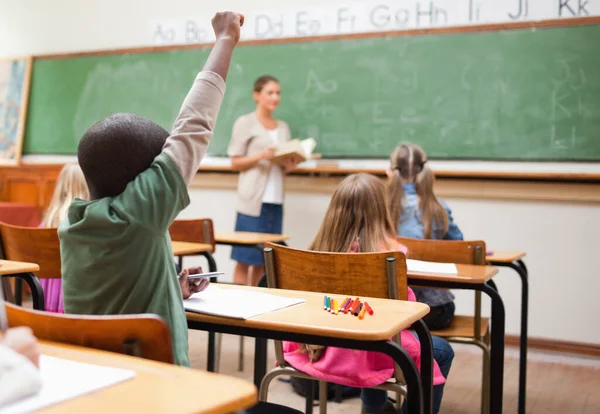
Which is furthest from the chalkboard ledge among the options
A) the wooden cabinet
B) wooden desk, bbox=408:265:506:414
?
wooden desk, bbox=408:265:506:414

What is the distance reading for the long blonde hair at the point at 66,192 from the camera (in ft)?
10.2

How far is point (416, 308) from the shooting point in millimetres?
1614

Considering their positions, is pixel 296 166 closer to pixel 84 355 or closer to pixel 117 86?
pixel 117 86

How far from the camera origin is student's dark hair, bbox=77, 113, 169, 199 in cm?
135

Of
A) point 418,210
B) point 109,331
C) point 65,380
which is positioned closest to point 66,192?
point 418,210

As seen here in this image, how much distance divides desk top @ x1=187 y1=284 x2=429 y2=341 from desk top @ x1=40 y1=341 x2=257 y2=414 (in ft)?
1.48

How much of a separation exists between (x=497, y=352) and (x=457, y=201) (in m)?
2.43

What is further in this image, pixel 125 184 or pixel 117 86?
pixel 117 86

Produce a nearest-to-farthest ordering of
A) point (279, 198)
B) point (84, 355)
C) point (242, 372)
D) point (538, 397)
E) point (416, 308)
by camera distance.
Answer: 1. point (84, 355)
2. point (416, 308)
3. point (538, 397)
4. point (242, 372)
5. point (279, 198)

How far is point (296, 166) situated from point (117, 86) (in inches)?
75.7

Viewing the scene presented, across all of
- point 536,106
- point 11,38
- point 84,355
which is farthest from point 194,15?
point 84,355

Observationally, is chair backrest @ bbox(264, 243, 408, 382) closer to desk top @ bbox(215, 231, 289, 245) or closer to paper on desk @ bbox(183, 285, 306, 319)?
paper on desk @ bbox(183, 285, 306, 319)

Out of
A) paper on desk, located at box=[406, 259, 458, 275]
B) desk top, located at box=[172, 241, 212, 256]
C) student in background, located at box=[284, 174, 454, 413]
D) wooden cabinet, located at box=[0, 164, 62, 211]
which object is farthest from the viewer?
wooden cabinet, located at box=[0, 164, 62, 211]

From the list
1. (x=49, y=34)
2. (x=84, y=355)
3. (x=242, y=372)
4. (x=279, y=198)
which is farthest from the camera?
(x=49, y=34)
